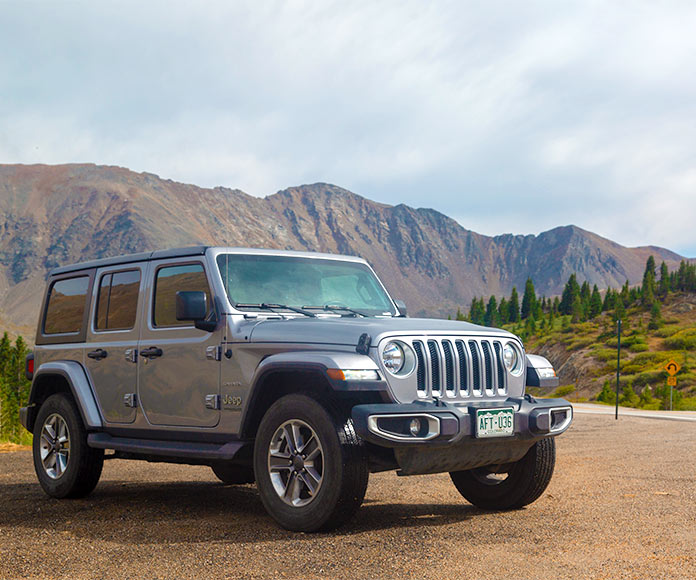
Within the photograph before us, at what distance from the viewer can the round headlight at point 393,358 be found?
620 centimetres

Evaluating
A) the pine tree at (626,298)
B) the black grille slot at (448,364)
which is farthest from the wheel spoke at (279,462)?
the pine tree at (626,298)

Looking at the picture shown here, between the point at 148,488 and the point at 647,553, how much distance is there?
559 cm

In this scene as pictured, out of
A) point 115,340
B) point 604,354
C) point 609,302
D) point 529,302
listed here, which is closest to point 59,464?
point 115,340

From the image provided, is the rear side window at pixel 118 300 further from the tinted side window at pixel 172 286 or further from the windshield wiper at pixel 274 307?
the windshield wiper at pixel 274 307

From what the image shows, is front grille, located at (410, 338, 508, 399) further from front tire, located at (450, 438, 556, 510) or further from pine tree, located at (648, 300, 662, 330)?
pine tree, located at (648, 300, 662, 330)

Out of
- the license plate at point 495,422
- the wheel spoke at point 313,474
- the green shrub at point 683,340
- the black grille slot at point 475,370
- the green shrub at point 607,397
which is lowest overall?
the green shrub at point 607,397

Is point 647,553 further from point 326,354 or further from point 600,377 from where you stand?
point 600,377

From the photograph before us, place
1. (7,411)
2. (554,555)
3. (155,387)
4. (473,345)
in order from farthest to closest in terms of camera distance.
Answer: (7,411), (155,387), (473,345), (554,555)

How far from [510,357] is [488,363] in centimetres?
31

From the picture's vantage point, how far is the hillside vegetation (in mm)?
92625

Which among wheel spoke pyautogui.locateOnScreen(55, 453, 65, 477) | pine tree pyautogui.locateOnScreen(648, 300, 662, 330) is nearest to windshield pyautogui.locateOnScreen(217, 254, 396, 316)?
wheel spoke pyautogui.locateOnScreen(55, 453, 65, 477)

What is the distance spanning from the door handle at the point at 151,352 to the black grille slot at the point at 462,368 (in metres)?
2.72

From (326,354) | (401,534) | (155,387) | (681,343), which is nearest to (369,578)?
(401,534)

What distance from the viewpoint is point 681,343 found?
11394 cm
